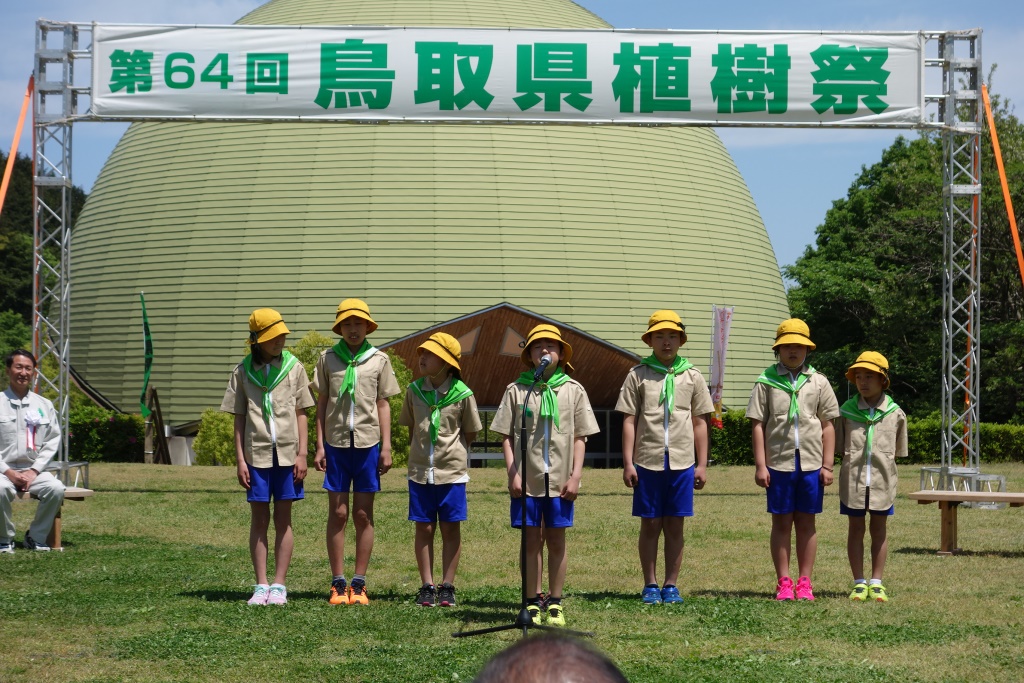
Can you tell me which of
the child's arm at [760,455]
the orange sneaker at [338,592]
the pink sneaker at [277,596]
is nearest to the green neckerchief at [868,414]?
the child's arm at [760,455]

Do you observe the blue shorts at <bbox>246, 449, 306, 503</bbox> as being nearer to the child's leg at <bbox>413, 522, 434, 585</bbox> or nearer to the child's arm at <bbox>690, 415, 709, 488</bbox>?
the child's leg at <bbox>413, 522, 434, 585</bbox>

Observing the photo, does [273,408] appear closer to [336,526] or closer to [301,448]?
[301,448]

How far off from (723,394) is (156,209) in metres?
13.9

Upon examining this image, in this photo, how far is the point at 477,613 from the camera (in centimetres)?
713

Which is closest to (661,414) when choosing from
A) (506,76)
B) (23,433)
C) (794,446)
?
(794,446)

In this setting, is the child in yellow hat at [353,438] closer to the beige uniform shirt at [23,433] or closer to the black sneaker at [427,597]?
the black sneaker at [427,597]

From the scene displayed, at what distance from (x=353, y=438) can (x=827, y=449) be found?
307cm

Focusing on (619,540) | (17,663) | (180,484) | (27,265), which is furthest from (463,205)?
(27,265)

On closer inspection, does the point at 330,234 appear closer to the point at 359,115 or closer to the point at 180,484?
the point at 180,484

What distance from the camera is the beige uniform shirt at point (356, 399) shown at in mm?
7477

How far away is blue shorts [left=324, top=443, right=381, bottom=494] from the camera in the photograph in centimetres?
747

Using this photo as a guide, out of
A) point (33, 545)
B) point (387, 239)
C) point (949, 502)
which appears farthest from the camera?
point (387, 239)

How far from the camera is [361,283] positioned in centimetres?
2625

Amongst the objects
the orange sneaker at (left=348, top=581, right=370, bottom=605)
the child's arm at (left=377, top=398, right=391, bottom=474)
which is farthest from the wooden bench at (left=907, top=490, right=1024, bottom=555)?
the orange sneaker at (left=348, top=581, right=370, bottom=605)
